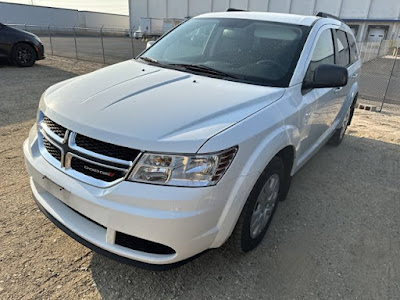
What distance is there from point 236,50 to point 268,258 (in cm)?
194

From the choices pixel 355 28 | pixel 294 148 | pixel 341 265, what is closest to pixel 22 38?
pixel 294 148

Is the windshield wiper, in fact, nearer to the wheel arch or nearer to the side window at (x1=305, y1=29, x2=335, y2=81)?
the side window at (x1=305, y1=29, x2=335, y2=81)

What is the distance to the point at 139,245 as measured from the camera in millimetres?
1987

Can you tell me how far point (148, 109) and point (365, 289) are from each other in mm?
2021

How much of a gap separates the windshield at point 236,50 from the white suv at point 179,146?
0.6 inches

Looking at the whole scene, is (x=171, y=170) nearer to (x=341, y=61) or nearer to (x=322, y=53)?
(x=322, y=53)

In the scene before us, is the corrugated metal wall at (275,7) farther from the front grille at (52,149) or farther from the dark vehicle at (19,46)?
the front grille at (52,149)

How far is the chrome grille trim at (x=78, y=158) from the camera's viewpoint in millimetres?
1891

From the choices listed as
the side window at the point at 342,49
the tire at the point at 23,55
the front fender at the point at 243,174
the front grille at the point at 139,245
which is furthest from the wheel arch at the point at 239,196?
the tire at the point at 23,55

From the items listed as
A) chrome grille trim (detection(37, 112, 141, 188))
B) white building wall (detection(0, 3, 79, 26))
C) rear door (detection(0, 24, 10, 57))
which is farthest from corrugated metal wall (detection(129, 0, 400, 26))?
chrome grille trim (detection(37, 112, 141, 188))

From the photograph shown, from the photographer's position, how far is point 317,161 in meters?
4.62

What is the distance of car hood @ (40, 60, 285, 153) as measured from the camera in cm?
191

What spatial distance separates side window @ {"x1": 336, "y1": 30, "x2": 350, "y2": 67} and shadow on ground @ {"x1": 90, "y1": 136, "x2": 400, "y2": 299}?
1.60 m

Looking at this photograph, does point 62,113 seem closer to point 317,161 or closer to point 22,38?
point 317,161
